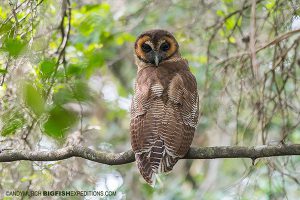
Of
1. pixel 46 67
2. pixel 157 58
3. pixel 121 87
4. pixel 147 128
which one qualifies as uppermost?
pixel 157 58

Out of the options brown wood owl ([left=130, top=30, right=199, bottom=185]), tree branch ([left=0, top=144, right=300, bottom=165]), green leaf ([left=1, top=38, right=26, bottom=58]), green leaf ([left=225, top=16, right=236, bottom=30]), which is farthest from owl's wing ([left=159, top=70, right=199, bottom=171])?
green leaf ([left=1, top=38, right=26, bottom=58])

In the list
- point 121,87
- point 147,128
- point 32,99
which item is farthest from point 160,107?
point 121,87

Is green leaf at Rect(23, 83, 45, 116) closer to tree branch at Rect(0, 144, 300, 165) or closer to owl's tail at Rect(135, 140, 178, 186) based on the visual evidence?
tree branch at Rect(0, 144, 300, 165)

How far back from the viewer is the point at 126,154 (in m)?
4.18

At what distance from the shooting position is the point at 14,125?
7.30 feet

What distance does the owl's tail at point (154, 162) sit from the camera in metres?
4.16

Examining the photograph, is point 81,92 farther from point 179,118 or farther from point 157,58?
point 157,58

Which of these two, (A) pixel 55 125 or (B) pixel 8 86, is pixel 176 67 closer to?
(B) pixel 8 86

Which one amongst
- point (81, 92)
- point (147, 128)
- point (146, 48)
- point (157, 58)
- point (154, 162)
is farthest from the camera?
point (146, 48)

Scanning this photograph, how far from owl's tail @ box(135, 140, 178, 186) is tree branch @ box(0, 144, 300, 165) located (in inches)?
4.6

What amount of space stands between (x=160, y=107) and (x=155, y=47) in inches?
38.4

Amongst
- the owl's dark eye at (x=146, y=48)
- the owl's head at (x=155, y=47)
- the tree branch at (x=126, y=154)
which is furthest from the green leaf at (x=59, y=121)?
the owl's dark eye at (x=146, y=48)

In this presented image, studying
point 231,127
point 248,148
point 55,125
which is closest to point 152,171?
point 248,148

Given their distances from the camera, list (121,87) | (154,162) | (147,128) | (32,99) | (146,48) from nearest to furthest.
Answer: (32,99)
(154,162)
(147,128)
(146,48)
(121,87)
